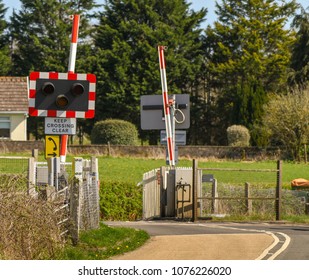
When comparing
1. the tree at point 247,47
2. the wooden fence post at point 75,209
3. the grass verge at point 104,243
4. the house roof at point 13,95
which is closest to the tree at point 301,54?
the tree at point 247,47

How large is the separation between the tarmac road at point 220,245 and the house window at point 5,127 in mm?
33667

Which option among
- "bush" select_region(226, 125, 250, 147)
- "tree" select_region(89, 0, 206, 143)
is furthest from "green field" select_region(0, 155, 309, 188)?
"tree" select_region(89, 0, 206, 143)

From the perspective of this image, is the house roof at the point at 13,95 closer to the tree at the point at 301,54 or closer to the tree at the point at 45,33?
the tree at the point at 45,33

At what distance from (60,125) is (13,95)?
4157 centimetres

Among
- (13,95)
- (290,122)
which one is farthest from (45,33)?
(290,122)

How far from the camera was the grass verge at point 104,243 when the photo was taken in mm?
15577

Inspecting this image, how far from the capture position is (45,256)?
1467cm

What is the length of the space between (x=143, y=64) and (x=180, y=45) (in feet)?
13.5

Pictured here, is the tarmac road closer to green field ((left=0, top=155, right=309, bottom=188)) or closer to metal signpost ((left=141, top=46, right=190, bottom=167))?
metal signpost ((left=141, top=46, right=190, bottom=167))

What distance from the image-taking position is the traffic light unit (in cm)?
1585

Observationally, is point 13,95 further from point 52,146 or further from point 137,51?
point 52,146

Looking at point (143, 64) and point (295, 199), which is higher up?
point (143, 64)
